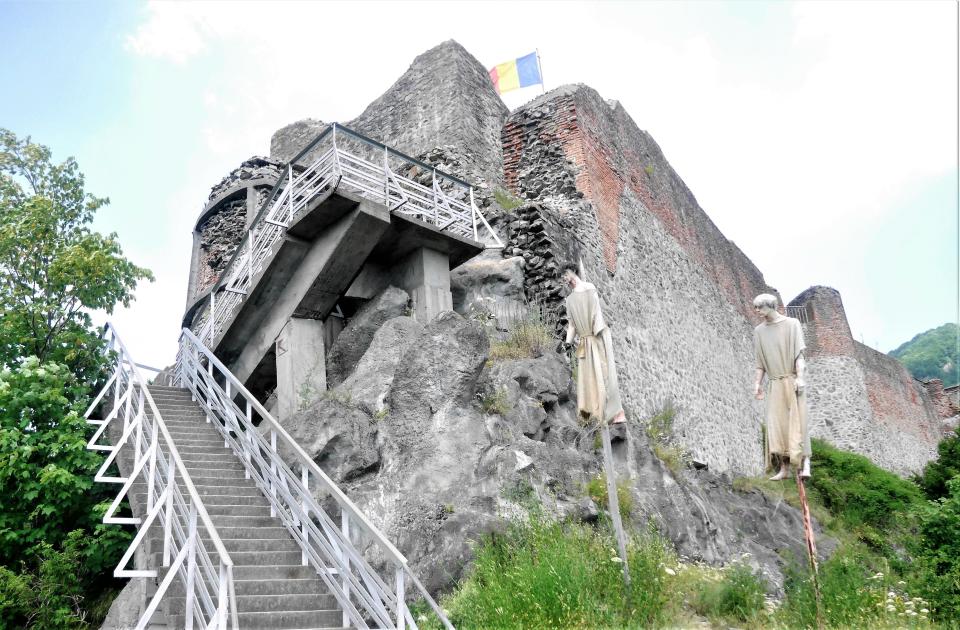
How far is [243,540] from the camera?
6766 millimetres

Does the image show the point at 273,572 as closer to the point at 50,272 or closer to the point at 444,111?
the point at 50,272

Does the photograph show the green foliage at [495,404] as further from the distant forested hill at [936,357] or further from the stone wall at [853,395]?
the distant forested hill at [936,357]

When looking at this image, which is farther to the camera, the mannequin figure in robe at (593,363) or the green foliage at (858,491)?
the green foliage at (858,491)

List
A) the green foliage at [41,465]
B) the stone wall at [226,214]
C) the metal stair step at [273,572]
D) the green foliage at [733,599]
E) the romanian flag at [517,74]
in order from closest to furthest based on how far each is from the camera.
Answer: the green foliage at [733,599], the metal stair step at [273,572], the green foliage at [41,465], the romanian flag at [517,74], the stone wall at [226,214]

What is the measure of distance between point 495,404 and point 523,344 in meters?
1.83

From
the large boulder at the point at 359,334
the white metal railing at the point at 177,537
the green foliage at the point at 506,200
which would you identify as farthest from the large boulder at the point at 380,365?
the green foliage at the point at 506,200

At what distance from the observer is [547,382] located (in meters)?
9.57

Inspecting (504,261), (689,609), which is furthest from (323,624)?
(504,261)

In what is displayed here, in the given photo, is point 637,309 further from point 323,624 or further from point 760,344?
point 323,624

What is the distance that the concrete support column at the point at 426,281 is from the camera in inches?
417

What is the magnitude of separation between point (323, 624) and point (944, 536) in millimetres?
5624

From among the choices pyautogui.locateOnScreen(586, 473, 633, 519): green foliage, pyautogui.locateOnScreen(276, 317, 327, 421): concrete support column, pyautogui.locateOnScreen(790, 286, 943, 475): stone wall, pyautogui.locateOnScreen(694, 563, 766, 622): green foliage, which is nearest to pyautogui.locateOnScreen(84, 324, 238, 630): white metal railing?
pyautogui.locateOnScreen(276, 317, 327, 421): concrete support column

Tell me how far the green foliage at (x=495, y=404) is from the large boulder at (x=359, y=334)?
220 centimetres

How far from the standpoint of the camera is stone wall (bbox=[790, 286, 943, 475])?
88.1ft
